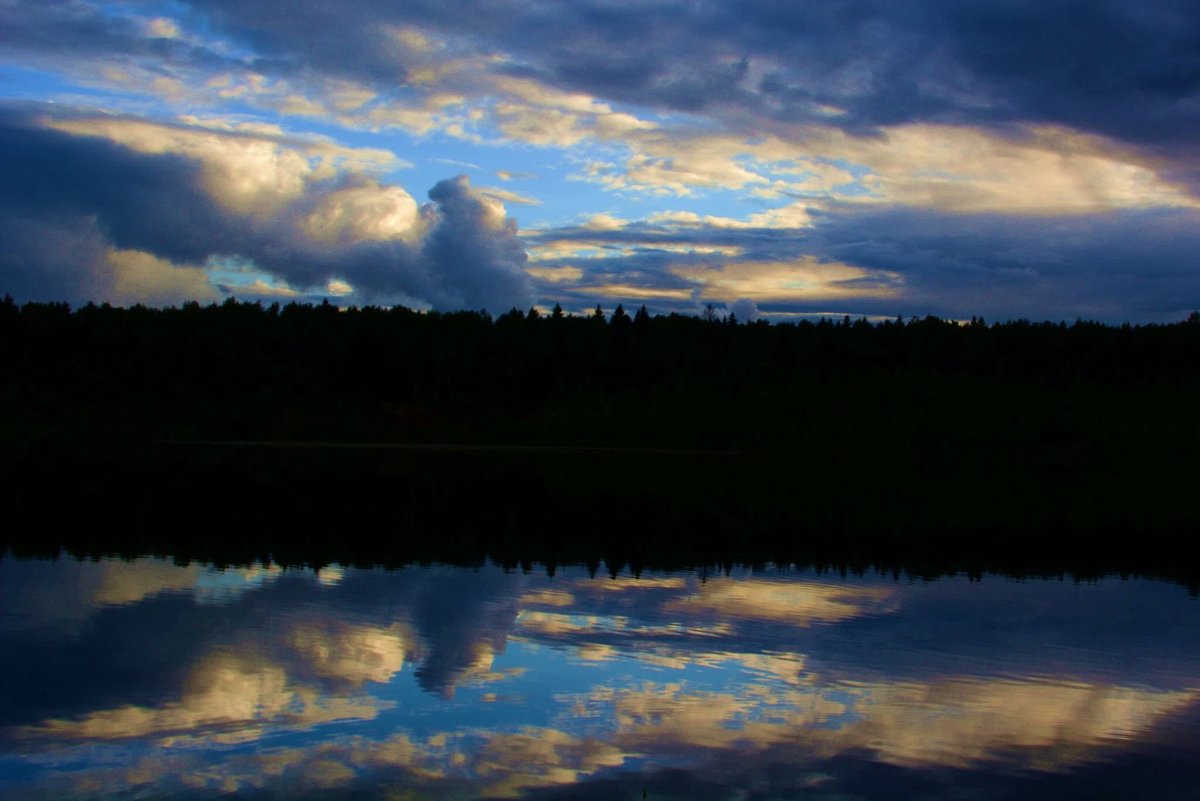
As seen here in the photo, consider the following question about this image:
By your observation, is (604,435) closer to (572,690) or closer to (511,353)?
(511,353)

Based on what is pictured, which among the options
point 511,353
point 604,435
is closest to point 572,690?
point 604,435

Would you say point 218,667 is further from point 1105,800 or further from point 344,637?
point 1105,800

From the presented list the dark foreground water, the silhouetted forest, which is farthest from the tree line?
the dark foreground water

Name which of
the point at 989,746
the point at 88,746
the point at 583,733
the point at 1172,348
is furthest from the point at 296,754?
the point at 1172,348

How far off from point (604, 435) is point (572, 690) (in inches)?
3810

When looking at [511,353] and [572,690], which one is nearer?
[572,690]

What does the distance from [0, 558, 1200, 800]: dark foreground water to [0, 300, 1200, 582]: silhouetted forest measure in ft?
21.7

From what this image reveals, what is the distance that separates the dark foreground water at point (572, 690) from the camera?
11.7m

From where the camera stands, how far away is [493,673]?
52.1ft

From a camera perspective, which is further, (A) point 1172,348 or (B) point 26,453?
(A) point 1172,348

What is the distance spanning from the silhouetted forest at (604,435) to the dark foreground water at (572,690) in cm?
660

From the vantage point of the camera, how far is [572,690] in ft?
49.4

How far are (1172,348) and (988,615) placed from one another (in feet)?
385

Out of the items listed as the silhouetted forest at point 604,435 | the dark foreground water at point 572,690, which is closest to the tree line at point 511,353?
the silhouetted forest at point 604,435
